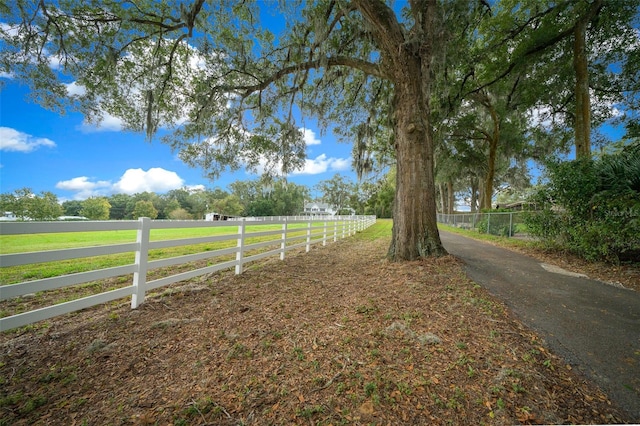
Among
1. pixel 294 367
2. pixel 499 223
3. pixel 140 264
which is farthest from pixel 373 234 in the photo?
pixel 294 367

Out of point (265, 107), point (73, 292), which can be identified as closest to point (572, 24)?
point (265, 107)

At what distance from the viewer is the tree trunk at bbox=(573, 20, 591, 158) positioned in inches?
318

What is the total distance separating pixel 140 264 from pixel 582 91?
12941mm

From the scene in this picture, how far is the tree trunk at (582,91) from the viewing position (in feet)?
26.5

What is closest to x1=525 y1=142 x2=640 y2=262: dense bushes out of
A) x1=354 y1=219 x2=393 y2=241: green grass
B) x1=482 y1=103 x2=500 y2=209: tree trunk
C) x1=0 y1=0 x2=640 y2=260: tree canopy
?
x1=0 y1=0 x2=640 y2=260: tree canopy

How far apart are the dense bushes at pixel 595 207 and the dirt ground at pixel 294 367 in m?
3.81

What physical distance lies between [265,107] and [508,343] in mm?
8616

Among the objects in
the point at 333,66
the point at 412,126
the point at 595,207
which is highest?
the point at 333,66

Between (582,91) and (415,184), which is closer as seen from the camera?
(415,184)

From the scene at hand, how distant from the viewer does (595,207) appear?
17.4 feet

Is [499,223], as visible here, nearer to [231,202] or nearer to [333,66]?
[333,66]

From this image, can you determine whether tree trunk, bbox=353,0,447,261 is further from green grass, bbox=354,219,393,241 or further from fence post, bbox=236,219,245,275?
green grass, bbox=354,219,393,241

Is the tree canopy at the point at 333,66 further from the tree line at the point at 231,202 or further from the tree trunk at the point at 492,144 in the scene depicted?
the tree line at the point at 231,202

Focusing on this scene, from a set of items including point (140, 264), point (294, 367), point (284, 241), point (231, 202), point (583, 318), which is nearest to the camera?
point (294, 367)
